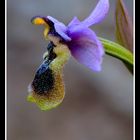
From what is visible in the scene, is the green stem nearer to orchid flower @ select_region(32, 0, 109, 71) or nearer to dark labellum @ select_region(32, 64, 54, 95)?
orchid flower @ select_region(32, 0, 109, 71)

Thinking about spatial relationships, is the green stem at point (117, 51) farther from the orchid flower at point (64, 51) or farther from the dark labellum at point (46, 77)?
the dark labellum at point (46, 77)

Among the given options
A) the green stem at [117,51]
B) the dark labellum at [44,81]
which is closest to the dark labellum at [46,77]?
the dark labellum at [44,81]

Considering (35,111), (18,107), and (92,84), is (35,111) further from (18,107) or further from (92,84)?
(92,84)

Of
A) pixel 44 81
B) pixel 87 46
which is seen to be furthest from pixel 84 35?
pixel 44 81

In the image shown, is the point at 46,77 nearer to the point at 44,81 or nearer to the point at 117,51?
the point at 44,81

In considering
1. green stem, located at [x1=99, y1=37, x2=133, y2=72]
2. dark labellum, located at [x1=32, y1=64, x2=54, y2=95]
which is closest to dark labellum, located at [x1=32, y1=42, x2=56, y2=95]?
dark labellum, located at [x1=32, y1=64, x2=54, y2=95]

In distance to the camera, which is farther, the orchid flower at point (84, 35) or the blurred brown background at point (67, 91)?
the blurred brown background at point (67, 91)
